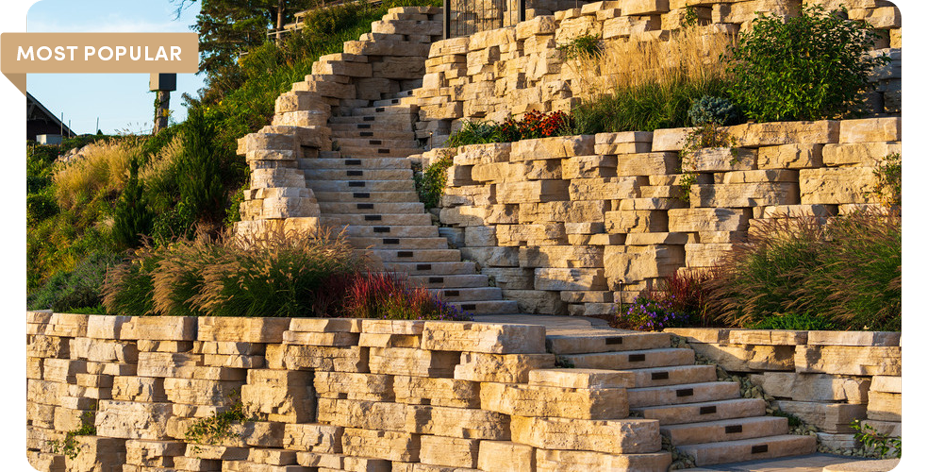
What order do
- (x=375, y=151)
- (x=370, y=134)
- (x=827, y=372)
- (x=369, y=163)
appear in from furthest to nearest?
1. (x=370, y=134)
2. (x=375, y=151)
3. (x=369, y=163)
4. (x=827, y=372)

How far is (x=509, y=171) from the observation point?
11891mm

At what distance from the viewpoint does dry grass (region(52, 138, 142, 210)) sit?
55.1ft

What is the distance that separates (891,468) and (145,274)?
295 inches

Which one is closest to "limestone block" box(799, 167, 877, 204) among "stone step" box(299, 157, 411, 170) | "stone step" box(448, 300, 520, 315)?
"stone step" box(448, 300, 520, 315)

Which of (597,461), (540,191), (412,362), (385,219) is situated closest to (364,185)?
(385,219)

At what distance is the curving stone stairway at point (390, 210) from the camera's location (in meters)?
11.5

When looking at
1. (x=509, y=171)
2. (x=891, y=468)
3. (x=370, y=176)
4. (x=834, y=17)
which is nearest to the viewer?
(x=891, y=468)

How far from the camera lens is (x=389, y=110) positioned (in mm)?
15469

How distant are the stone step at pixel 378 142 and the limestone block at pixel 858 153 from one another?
6707mm

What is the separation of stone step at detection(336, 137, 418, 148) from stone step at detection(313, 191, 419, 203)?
1.78m

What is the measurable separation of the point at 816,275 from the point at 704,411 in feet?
5.57

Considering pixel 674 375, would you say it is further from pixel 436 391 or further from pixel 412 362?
pixel 412 362

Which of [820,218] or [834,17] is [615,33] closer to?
[834,17]

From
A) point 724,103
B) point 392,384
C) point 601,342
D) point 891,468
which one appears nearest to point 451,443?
point 392,384
